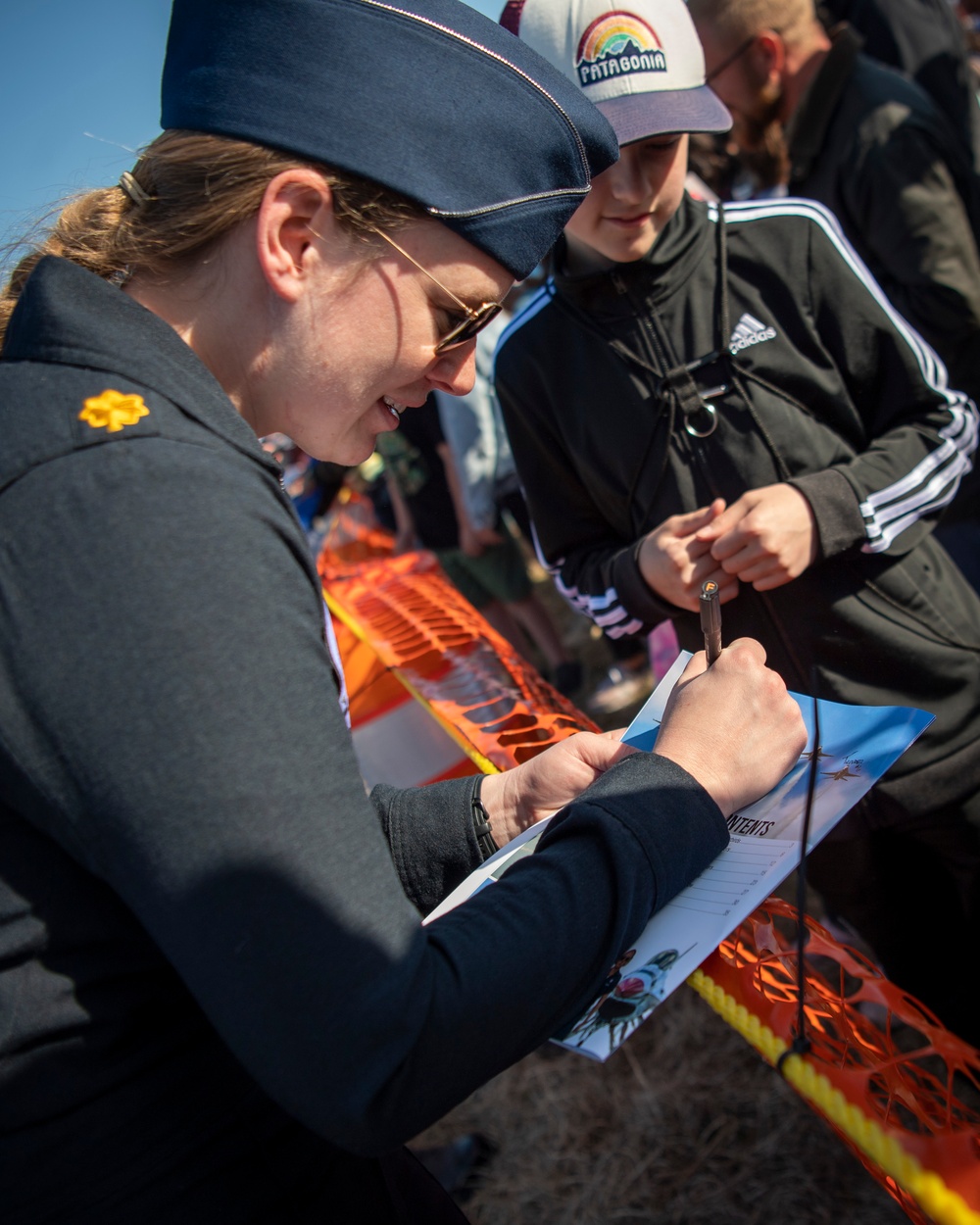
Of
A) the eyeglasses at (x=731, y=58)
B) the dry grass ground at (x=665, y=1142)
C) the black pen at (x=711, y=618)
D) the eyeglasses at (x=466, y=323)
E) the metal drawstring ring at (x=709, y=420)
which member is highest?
the eyeglasses at (x=731, y=58)

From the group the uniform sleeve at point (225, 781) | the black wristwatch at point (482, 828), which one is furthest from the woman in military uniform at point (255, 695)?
the black wristwatch at point (482, 828)

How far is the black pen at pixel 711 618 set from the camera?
127 cm

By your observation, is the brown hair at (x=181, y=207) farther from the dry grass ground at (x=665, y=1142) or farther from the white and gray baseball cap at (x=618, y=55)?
the dry grass ground at (x=665, y=1142)

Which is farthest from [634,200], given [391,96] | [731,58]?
[731,58]

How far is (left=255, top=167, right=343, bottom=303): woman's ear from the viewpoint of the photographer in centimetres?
98

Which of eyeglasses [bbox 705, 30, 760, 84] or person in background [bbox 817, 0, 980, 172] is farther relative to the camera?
person in background [bbox 817, 0, 980, 172]

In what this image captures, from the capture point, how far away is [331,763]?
2.65 feet

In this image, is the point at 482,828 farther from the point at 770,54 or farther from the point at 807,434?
the point at 770,54

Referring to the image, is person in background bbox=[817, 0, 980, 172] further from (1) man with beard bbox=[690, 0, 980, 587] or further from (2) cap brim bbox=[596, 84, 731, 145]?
(2) cap brim bbox=[596, 84, 731, 145]

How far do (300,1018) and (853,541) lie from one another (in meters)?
1.36

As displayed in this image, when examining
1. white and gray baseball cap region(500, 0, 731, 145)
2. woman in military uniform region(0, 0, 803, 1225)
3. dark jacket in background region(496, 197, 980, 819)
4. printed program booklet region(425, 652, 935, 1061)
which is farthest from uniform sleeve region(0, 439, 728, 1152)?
white and gray baseball cap region(500, 0, 731, 145)

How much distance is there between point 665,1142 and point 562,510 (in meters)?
1.78

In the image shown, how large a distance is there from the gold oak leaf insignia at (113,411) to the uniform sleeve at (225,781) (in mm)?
35

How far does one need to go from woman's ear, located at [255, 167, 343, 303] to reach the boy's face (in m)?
0.89
